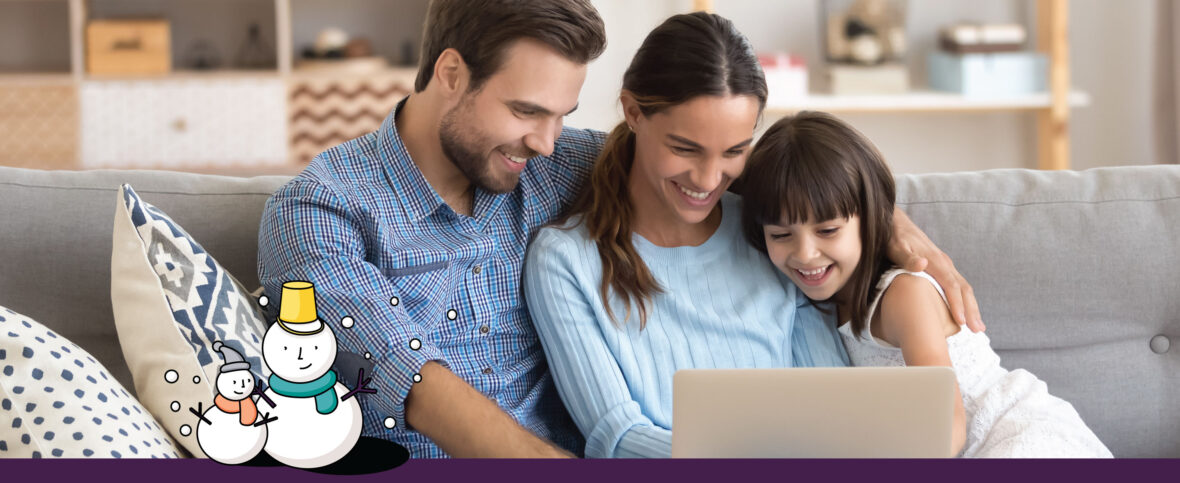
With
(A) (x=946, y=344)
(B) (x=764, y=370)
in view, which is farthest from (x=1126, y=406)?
(B) (x=764, y=370)

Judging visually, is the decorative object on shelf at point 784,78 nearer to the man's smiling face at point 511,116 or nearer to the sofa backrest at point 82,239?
the man's smiling face at point 511,116

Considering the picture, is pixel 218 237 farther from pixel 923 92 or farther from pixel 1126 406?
pixel 923 92

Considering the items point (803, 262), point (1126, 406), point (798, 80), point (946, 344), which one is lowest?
point (1126, 406)

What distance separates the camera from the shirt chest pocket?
1309 millimetres

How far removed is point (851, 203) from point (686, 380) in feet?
2.03

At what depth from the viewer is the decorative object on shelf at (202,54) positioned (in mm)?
3520

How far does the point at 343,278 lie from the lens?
3.96 feet

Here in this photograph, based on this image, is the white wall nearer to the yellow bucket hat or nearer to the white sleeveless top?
the white sleeveless top

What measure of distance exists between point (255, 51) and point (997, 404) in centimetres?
289

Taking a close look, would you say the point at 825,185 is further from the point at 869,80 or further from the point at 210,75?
the point at 210,75

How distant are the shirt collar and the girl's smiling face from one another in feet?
1.50

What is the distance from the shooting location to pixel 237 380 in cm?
55

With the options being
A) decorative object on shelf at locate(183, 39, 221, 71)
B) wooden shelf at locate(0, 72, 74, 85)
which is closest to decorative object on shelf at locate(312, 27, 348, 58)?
decorative object on shelf at locate(183, 39, 221, 71)

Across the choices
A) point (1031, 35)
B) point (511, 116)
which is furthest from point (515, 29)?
point (1031, 35)
